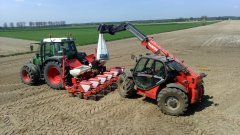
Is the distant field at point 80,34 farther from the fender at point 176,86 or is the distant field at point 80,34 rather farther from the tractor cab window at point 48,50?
the fender at point 176,86

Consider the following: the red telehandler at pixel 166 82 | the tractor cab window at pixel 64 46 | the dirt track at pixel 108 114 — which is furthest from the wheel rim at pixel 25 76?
the red telehandler at pixel 166 82

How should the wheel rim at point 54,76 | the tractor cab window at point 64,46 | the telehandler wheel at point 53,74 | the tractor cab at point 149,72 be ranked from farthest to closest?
the tractor cab window at point 64,46, the wheel rim at point 54,76, the telehandler wheel at point 53,74, the tractor cab at point 149,72

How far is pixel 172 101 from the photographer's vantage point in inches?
361

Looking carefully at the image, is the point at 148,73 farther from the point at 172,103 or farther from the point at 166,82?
the point at 172,103

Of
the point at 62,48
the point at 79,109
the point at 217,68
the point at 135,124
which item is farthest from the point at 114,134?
the point at 217,68

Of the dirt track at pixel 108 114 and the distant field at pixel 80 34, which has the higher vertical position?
the distant field at pixel 80 34

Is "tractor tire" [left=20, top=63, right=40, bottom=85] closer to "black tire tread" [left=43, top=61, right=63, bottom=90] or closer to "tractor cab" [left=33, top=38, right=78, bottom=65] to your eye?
"tractor cab" [left=33, top=38, right=78, bottom=65]

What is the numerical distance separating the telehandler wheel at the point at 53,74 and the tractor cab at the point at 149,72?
363 cm

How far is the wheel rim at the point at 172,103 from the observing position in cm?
916

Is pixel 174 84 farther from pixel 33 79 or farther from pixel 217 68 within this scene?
pixel 217 68

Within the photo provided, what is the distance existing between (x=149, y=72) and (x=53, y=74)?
4.89 meters

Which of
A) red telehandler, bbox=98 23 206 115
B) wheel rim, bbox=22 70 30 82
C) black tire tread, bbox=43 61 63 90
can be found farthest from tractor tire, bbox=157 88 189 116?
wheel rim, bbox=22 70 30 82

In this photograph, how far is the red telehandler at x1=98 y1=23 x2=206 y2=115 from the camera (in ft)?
29.9

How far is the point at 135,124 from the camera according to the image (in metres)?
8.62
